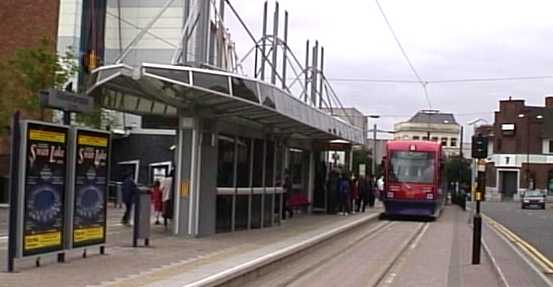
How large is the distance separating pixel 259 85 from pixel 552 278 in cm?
757

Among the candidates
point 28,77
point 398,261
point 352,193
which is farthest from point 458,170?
point 398,261

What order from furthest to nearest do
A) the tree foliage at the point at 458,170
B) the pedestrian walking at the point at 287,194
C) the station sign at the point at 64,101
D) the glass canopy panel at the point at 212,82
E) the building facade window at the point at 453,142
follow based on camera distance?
the building facade window at the point at 453,142 → the tree foliage at the point at 458,170 → the pedestrian walking at the point at 287,194 → the glass canopy panel at the point at 212,82 → the station sign at the point at 64,101

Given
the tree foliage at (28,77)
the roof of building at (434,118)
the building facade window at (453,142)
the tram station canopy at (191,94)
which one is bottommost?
the tram station canopy at (191,94)

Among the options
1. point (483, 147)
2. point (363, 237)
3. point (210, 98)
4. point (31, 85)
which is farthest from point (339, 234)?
point (31, 85)

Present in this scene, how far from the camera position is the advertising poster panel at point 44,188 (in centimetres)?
1434

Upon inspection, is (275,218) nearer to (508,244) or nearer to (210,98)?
(508,244)

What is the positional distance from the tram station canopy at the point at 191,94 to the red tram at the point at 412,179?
55.8ft

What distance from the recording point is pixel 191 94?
21.4 metres

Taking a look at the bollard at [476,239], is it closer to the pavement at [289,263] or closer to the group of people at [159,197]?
the pavement at [289,263]

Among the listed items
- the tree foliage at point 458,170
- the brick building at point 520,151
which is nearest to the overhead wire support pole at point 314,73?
the tree foliage at point 458,170

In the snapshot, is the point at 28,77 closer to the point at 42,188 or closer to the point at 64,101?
the point at 64,101

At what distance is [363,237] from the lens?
3128 centimetres

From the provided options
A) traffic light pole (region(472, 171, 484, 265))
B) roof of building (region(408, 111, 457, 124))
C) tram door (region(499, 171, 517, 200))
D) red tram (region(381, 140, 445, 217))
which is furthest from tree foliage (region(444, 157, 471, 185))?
traffic light pole (region(472, 171, 484, 265))

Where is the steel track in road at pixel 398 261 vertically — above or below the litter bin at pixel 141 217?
below
